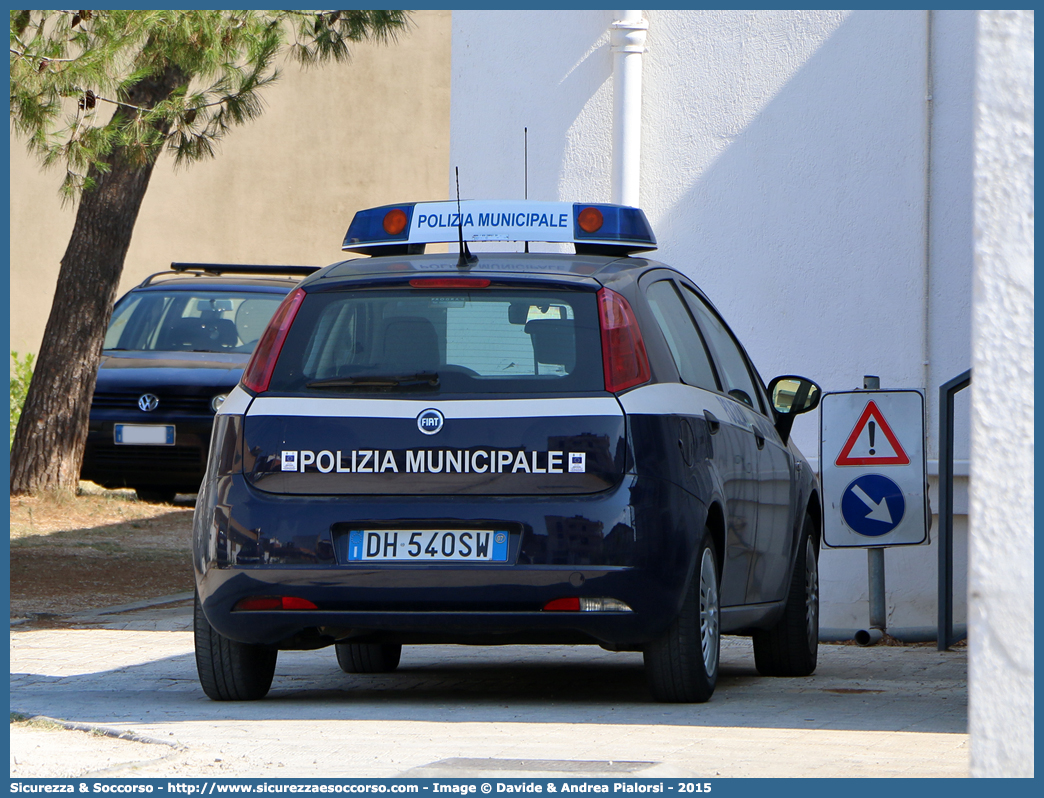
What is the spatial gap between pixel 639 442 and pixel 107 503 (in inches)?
367

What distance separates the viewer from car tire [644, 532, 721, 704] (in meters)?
5.51

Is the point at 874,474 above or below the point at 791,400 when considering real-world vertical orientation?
below

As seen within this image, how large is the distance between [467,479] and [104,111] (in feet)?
31.9

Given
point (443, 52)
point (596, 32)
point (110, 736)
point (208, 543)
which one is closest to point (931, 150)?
point (596, 32)

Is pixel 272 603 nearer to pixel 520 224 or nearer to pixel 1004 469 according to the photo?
pixel 520 224

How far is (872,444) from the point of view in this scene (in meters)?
8.62

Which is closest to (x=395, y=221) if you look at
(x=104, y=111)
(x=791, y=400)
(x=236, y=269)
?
(x=791, y=400)

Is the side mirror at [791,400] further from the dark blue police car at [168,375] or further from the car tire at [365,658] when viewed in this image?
the dark blue police car at [168,375]

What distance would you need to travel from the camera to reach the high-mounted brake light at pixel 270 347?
5594mm

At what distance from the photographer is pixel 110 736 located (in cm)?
488

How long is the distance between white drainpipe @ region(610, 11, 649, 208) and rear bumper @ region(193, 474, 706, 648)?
4142 mm

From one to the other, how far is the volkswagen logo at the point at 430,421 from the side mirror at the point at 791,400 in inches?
83.9

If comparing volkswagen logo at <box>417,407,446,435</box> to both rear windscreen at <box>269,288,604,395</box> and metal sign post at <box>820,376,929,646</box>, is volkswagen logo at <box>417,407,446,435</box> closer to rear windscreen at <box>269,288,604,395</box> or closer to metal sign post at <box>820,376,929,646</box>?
rear windscreen at <box>269,288,604,395</box>

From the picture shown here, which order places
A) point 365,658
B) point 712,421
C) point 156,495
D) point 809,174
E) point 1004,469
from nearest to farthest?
point 1004,469, point 712,421, point 365,658, point 809,174, point 156,495
